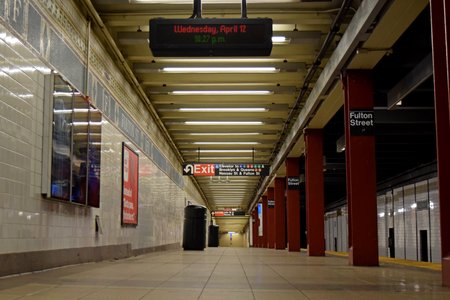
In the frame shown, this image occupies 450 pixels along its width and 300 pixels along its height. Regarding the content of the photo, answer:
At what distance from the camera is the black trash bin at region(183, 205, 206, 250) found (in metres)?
22.6

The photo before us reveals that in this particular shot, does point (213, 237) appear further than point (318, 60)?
Yes

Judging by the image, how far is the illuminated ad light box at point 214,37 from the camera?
7418 millimetres

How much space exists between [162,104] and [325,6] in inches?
315

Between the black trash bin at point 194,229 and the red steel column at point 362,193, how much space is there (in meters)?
12.5

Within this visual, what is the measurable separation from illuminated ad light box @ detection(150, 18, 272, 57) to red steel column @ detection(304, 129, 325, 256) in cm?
936

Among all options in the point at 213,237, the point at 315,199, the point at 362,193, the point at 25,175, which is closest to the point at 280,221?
the point at 315,199

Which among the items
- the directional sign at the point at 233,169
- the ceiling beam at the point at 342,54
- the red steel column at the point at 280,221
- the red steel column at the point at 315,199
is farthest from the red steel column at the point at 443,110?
the red steel column at the point at 280,221

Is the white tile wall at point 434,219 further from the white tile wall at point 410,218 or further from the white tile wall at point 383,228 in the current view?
the white tile wall at point 383,228

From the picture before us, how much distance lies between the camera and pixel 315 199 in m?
16.4

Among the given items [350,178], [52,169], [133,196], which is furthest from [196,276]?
[133,196]

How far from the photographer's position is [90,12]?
10.0 meters

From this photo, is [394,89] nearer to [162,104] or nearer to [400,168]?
[162,104]

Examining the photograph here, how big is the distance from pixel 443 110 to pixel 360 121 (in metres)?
4.30

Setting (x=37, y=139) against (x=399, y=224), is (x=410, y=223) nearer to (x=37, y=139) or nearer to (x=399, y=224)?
(x=399, y=224)
